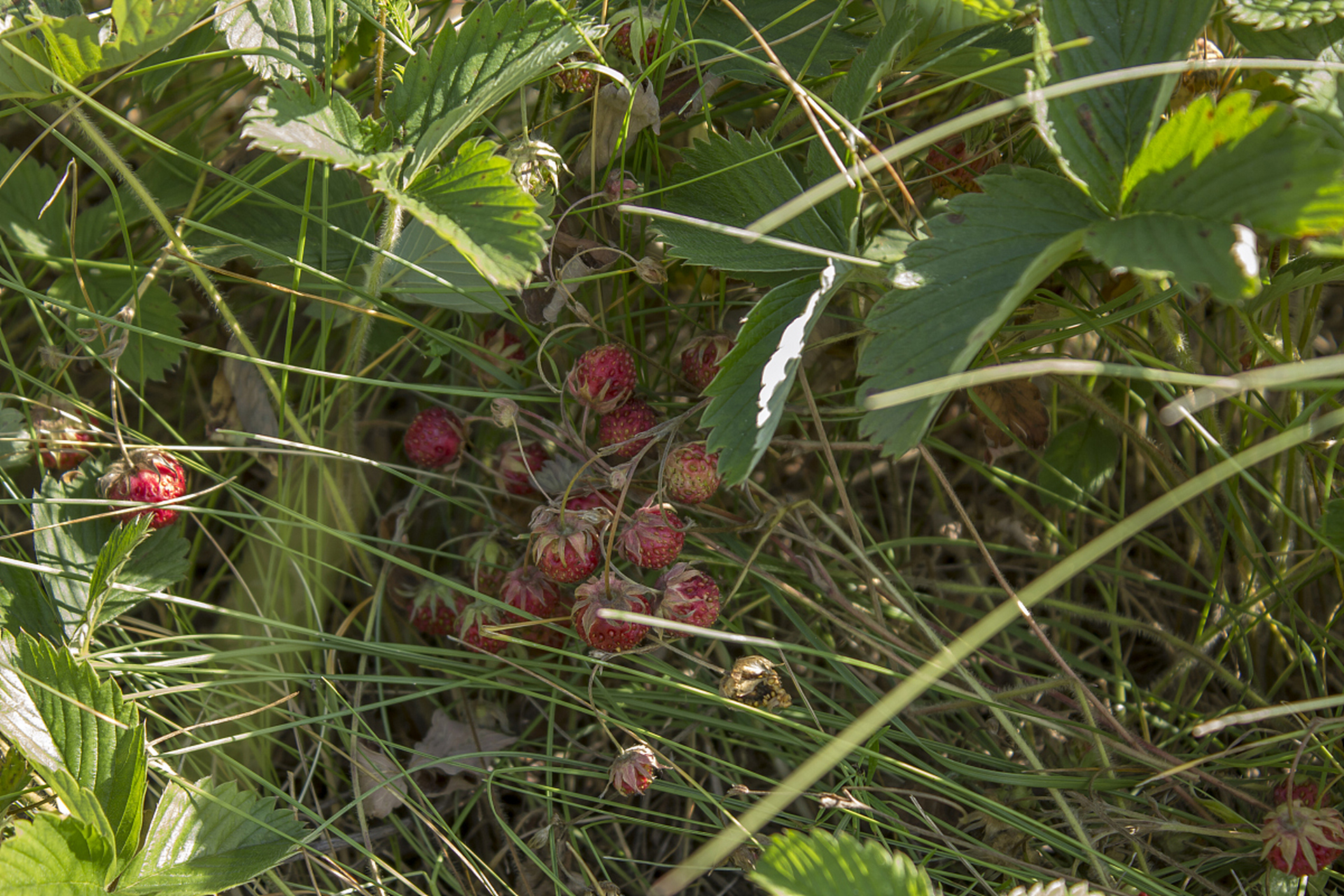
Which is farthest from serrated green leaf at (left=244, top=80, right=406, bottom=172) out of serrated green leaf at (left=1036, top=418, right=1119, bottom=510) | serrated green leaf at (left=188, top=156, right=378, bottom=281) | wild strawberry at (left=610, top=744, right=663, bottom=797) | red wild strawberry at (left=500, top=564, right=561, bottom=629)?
serrated green leaf at (left=1036, top=418, right=1119, bottom=510)

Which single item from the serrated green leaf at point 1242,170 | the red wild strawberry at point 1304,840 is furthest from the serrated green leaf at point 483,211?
the red wild strawberry at point 1304,840

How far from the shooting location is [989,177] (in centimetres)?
98

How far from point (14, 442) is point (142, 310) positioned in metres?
0.28

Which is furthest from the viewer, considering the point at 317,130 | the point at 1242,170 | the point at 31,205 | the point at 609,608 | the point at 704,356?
the point at 31,205

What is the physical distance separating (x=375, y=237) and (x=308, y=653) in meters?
0.67

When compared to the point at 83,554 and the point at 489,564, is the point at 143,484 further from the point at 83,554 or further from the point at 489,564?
the point at 489,564

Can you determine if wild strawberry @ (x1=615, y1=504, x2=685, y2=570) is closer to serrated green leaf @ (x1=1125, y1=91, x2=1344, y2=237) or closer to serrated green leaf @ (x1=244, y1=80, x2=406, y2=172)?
serrated green leaf @ (x1=244, y1=80, x2=406, y2=172)

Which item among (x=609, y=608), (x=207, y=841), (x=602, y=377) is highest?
(x=602, y=377)

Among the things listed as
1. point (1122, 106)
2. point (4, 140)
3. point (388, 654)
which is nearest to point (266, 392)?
point (388, 654)

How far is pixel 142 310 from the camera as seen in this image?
4.66 ft

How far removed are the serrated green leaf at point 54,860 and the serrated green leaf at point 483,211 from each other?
2.68 ft

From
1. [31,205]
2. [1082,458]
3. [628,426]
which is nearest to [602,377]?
[628,426]

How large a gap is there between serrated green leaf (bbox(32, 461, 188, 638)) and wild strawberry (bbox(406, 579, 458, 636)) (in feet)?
1.19

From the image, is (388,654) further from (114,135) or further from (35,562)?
(114,135)
